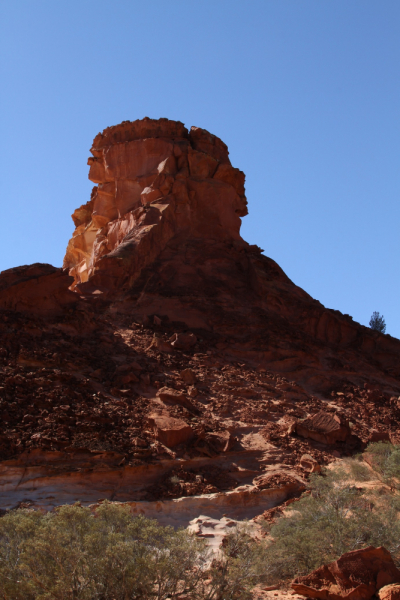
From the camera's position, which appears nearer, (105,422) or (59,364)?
(105,422)

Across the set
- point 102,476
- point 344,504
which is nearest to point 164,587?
point 102,476

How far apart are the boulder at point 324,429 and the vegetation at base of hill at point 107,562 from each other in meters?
6.13

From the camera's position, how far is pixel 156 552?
26.6 ft

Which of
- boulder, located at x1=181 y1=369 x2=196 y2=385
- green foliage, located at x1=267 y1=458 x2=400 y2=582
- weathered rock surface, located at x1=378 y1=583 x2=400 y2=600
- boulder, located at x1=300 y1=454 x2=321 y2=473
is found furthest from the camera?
boulder, located at x1=181 y1=369 x2=196 y2=385

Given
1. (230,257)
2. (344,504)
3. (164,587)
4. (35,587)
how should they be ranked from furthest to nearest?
(230,257) < (344,504) < (164,587) < (35,587)

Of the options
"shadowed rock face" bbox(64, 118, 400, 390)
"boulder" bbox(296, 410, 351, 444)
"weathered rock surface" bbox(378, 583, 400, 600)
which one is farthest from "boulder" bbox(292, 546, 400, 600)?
"shadowed rock face" bbox(64, 118, 400, 390)

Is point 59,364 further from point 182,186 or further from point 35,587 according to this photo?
point 182,186

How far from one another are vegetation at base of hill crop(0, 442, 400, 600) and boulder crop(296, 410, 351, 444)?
3634 millimetres

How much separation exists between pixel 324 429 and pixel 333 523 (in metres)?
4.95

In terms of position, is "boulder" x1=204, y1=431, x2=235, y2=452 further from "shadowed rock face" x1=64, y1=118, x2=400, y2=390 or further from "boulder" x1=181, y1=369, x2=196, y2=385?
"shadowed rock face" x1=64, y1=118, x2=400, y2=390

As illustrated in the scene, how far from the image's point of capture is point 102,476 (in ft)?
37.4

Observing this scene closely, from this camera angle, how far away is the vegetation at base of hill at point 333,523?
9.56 meters

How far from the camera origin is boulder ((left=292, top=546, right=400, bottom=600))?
8.48 metres

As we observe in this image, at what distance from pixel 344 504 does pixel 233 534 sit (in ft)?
8.82
